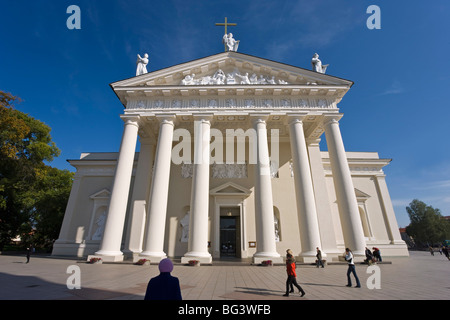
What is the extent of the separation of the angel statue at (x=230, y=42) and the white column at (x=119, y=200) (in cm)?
1059

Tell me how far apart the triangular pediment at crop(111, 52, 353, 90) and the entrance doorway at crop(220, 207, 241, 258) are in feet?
37.3

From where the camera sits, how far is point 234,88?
17.4 m

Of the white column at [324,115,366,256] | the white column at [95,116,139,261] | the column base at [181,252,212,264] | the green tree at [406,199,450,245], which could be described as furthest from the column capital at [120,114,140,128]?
the green tree at [406,199,450,245]

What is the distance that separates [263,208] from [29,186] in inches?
1039

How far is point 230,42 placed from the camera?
65.3 feet

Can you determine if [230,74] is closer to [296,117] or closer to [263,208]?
[296,117]

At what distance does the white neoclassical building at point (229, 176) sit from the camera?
14.6 m

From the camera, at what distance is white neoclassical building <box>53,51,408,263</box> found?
14.6 metres

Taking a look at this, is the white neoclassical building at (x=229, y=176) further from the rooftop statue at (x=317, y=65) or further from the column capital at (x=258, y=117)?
the rooftop statue at (x=317, y=65)

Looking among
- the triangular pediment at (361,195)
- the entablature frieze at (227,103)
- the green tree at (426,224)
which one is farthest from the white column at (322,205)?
the green tree at (426,224)

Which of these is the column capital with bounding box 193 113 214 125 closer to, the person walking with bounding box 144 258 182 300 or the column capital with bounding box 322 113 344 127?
the column capital with bounding box 322 113 344 127
